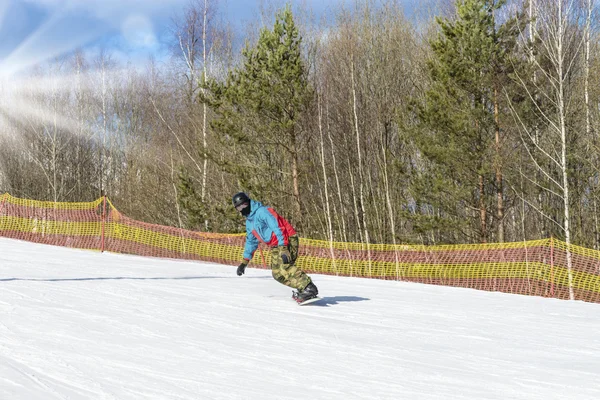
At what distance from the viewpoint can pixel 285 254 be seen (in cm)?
832

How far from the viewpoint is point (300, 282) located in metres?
8.71

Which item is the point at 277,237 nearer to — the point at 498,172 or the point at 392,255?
the point at 392,255

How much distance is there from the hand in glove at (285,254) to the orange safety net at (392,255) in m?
8.16

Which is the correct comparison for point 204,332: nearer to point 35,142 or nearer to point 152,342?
point 152,342

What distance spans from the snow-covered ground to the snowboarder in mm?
402

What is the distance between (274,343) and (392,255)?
13.6 m

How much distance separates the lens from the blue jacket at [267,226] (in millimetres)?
8359

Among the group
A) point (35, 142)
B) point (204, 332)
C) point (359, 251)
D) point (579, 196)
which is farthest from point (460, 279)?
point (35, 142)

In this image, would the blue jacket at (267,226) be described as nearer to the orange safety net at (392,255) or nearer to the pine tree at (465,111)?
the orange safety net at (392,255)

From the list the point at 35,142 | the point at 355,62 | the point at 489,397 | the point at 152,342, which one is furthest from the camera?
the point at 35,142

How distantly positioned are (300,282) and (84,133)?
4611cm

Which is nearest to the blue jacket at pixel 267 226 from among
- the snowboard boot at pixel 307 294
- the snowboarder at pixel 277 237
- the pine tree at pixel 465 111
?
the snowboarder at pixel 277 237

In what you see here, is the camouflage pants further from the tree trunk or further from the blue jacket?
the tree trunk

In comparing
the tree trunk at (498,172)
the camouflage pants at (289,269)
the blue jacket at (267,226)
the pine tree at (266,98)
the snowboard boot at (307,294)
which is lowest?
the snowboard boot at (307,294)
